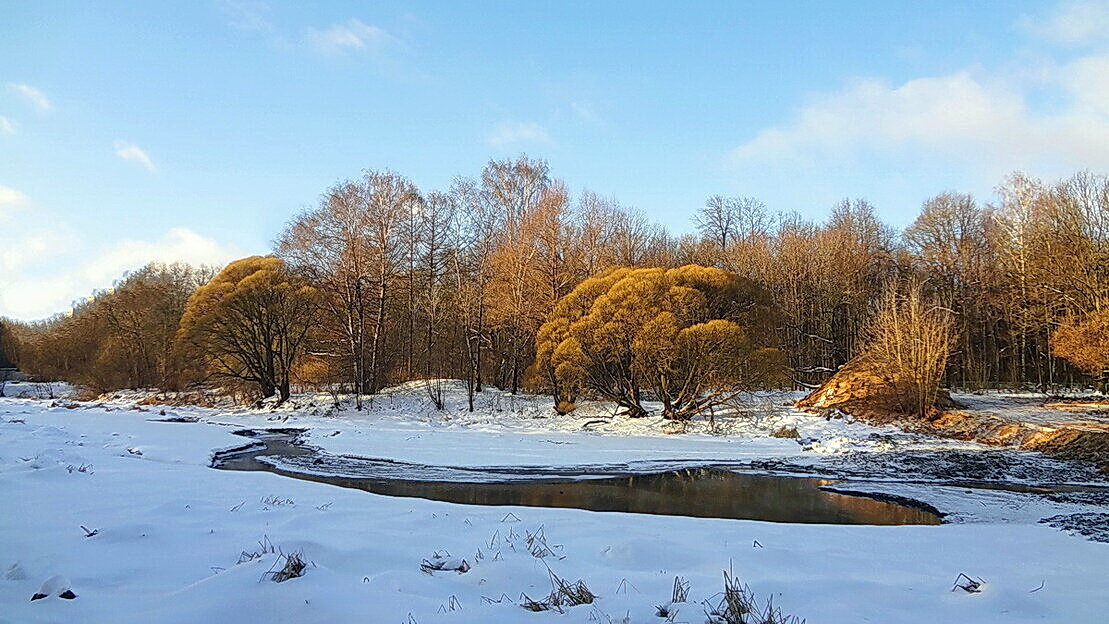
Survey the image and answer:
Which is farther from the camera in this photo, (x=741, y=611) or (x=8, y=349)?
(x=8, y=349)

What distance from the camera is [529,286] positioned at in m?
28.4

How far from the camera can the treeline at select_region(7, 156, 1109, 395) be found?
28906 millimetres

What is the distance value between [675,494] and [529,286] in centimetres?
1808

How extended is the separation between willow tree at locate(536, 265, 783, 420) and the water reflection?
7818 millimetres

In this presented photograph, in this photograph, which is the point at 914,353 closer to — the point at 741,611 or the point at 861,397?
the point at 861,397

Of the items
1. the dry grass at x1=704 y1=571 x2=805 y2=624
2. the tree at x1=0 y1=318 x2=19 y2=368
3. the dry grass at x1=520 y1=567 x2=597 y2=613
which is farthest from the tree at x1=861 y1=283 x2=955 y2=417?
the tree at x1=0 y1=318 x2=19 y2=368

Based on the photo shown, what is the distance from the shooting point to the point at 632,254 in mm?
35438

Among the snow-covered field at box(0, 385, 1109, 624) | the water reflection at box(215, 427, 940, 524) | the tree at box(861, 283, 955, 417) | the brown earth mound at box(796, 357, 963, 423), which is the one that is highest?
the tree at box(861, 283, 955, 417)

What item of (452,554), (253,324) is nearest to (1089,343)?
(452,554)

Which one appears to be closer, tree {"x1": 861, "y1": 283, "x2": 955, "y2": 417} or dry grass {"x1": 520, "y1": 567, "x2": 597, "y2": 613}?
dry grass {"x1": 520, "y1": 567, "x2": 597, "y2": 613}

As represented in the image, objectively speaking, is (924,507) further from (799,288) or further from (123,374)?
(123,374)

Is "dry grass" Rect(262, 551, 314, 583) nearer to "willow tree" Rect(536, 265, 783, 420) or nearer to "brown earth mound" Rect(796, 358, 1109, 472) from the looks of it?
"brown earth mound" Rect(796, 358, 1109, 472)

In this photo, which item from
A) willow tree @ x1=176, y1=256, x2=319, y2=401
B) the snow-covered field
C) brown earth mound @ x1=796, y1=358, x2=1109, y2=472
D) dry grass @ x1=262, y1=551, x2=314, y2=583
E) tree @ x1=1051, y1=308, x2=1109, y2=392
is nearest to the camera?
the snow-covered field

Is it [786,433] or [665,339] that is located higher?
[665,339]
